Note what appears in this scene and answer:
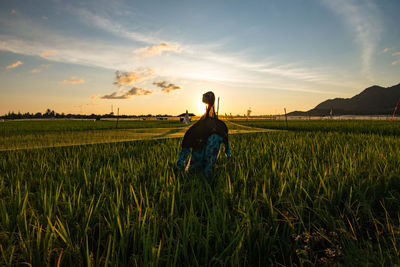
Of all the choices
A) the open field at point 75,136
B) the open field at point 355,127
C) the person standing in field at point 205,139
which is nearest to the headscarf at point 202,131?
the person standing in field at point 205,139

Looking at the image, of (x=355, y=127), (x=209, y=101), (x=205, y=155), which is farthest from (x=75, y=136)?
(x=355, y=127)

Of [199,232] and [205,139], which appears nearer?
[199,232]

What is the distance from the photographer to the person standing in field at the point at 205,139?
112 inches

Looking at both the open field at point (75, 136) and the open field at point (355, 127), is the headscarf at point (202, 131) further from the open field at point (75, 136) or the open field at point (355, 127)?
the open field at point (355, 127)

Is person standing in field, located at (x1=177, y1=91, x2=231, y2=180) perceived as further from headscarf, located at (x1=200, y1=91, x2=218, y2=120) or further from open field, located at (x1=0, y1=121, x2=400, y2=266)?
open field, located at (x1=0, y1=121, x2=400, y2=266)

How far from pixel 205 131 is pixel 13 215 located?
83.1 inches

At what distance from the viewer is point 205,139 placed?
2871mm

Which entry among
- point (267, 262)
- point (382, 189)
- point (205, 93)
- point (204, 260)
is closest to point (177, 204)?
point (204, 260)

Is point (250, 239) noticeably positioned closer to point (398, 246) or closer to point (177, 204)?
point (177, 204)

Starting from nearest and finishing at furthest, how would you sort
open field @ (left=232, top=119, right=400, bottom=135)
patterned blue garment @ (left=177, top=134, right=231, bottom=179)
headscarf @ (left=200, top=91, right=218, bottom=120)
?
headscarf @ (left=200, top=91, right=218, bottom=120), patterned blue garment @ (left=177, top=134, right=231, bottom=179), open field @ (left=232, top=119, right=400, bottom=135)

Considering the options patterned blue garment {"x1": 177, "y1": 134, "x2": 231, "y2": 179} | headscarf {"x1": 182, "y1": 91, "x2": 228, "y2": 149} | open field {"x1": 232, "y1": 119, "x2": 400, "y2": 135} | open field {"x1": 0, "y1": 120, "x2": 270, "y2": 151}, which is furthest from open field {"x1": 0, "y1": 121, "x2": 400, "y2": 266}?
open field {"x1": 232, "y1": 119, "x2": 400, "y2": 135}

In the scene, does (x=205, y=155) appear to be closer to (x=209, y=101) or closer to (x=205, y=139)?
(x=205, y=139)

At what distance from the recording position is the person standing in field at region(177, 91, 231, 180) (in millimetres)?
Result: 2846

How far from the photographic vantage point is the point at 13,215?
2.02m
